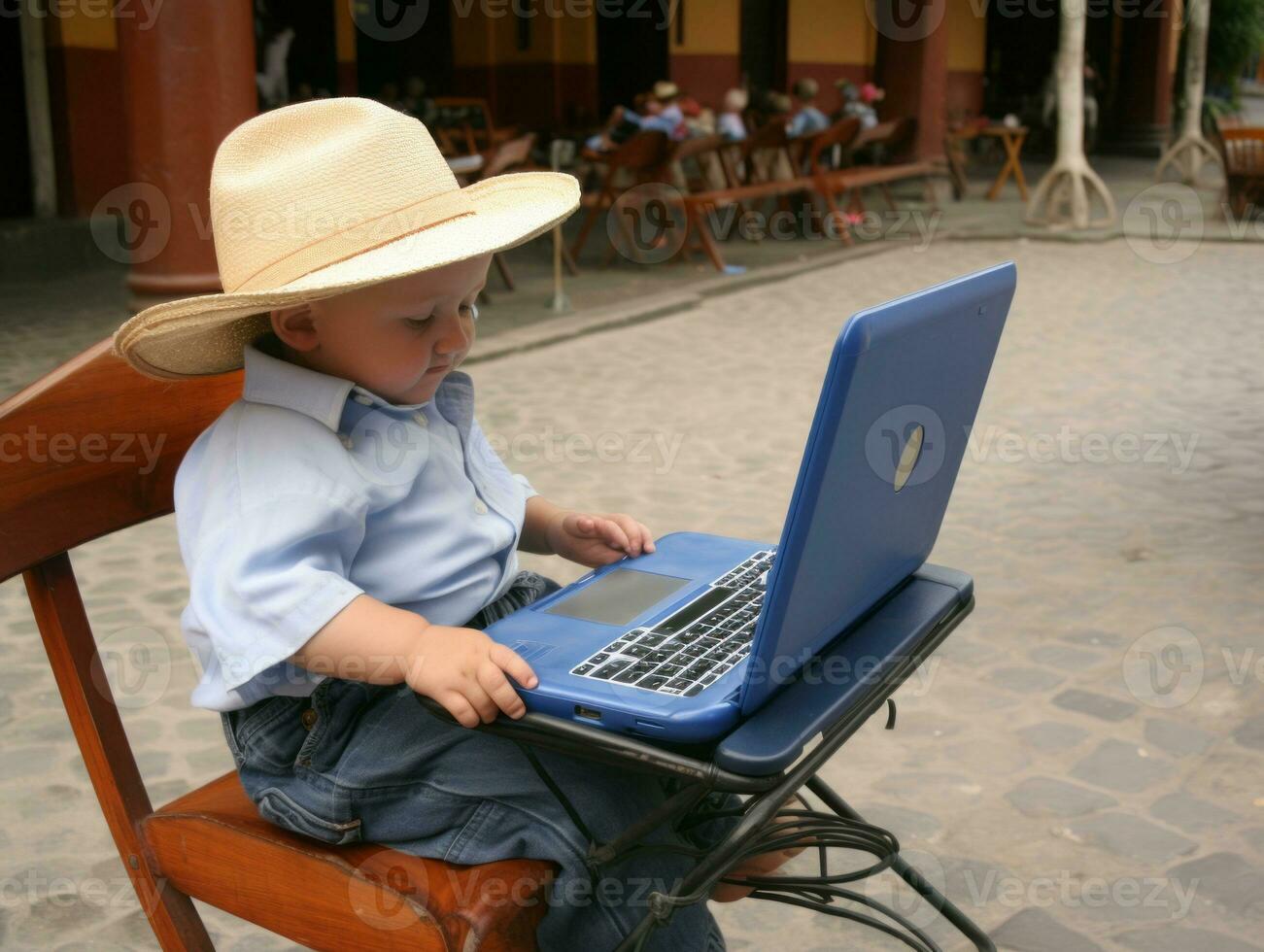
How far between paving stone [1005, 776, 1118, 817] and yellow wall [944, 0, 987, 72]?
775 inches

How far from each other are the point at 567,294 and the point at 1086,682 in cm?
641

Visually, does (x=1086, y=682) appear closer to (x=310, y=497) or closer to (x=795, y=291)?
(x=310, y=497)

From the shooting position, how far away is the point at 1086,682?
11.2ft

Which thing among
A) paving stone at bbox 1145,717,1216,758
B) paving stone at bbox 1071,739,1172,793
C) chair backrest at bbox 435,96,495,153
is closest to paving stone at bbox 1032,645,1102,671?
paving stone at bbox 1145,717,1216,758

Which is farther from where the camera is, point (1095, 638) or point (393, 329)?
point (1095, 638)

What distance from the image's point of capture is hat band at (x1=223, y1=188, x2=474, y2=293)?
158cm

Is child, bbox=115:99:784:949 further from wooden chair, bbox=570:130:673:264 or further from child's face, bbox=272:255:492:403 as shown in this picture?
wooden chair, bbox=570:130:673:264

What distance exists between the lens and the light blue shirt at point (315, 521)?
145 centimetres

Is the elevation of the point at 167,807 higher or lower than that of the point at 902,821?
higher

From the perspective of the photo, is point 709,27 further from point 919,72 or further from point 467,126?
point 467,126

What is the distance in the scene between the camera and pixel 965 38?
2164 centimetres

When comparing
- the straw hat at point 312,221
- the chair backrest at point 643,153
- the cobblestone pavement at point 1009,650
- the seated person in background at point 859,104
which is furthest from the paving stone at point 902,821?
the seated person in background at point 859,104

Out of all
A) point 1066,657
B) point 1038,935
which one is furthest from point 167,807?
point 1066,657

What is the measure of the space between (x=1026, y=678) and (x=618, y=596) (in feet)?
6.66
